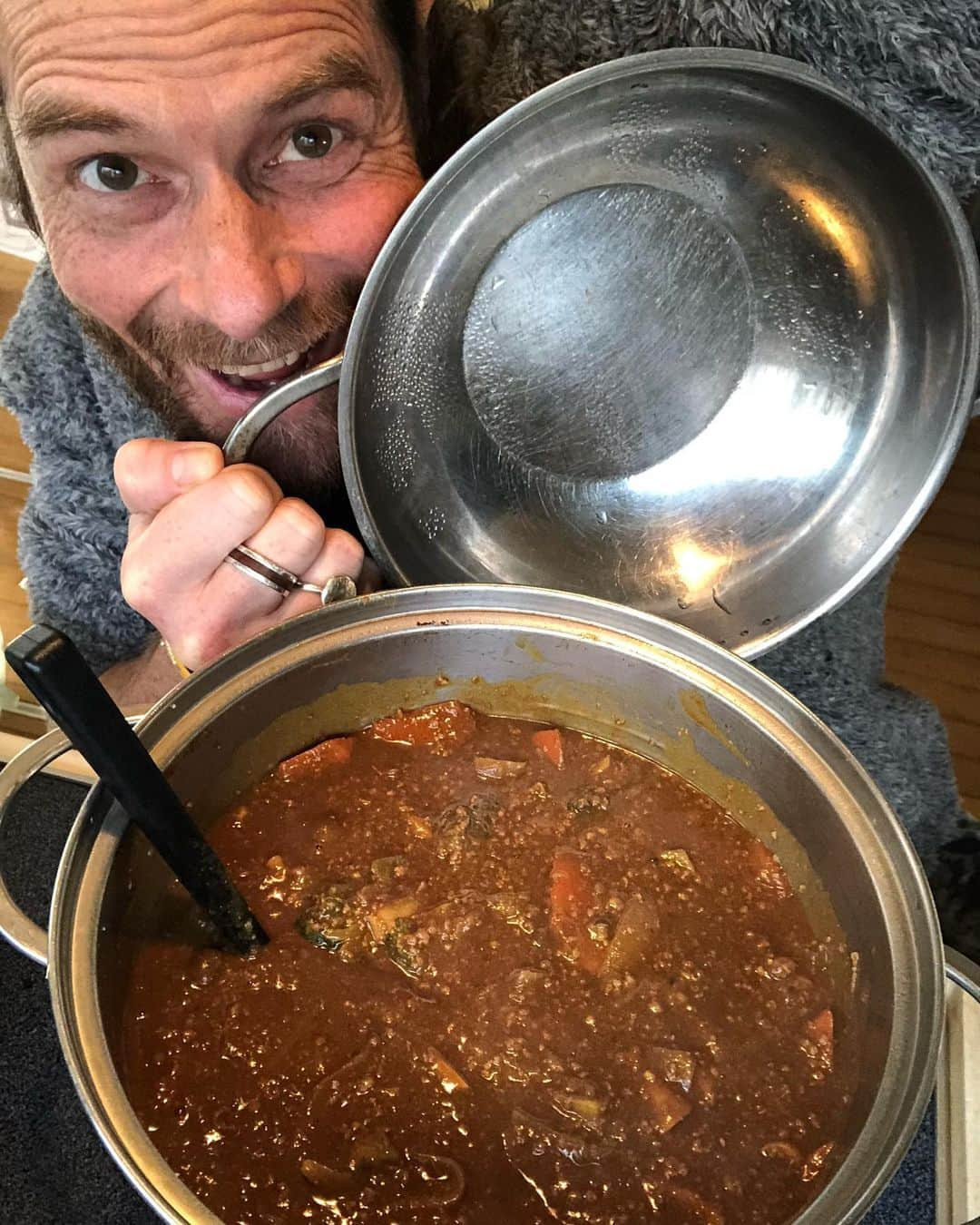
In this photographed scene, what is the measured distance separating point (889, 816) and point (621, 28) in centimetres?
83

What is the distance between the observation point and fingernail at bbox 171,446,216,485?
105cm

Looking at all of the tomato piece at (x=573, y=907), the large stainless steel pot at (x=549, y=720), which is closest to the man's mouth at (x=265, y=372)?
the large stainless steel pot at (x=549, y=720)

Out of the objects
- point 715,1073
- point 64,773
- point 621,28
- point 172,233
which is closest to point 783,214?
point 621,28

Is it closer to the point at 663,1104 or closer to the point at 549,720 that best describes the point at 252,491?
the point at 549,720

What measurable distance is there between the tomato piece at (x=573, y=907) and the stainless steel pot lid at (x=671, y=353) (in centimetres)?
40

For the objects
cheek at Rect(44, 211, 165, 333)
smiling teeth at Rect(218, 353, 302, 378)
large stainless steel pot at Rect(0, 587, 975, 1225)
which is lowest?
large stainless steel pot at Rect(0, 587, 975, 1225)

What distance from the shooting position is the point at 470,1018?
0.81m

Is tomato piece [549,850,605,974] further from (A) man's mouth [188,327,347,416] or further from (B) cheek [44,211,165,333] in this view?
(B) cheek [44,211,165,333]

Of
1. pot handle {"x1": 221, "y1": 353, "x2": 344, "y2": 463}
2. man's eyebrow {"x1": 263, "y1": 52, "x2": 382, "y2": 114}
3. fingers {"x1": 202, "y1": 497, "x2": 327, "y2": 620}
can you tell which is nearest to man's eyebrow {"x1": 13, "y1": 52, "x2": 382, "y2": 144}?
man's eyebrow {"x1": 263, "y1": 52, "x2": 382, "y2": 114}

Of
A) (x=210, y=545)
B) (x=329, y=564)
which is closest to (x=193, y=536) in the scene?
(x=210, y=545)

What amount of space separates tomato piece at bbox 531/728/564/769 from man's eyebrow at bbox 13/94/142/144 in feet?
2.38

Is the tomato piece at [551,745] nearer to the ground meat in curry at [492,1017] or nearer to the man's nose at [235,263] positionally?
the ground meat in curry at [492,1017]

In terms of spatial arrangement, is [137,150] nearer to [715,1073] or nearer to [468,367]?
[468,367]

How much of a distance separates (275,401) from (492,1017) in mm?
635
